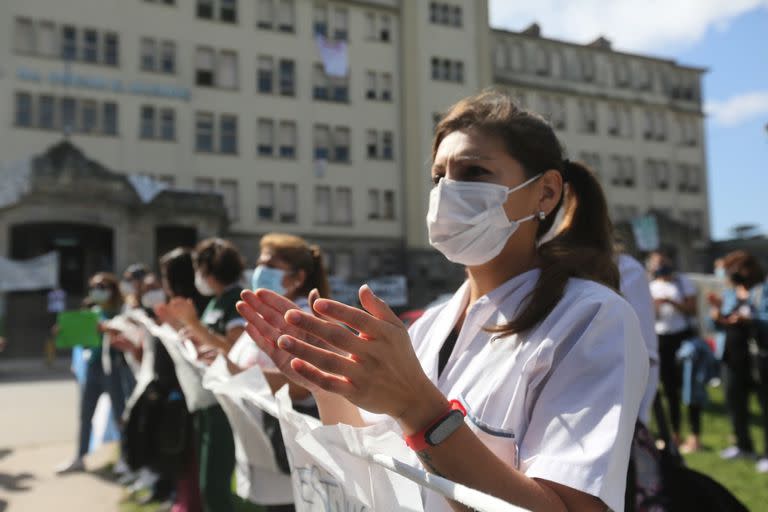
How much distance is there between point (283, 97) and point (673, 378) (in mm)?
30022

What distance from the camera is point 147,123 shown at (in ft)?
102

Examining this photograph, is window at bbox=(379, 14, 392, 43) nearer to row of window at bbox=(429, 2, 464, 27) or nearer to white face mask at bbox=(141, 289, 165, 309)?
row of window at bbox=(429, 2, 464, 27)

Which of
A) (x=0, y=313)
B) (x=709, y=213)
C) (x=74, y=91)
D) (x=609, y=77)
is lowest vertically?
(x=0, y=313)

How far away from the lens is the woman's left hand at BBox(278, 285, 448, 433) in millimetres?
1163

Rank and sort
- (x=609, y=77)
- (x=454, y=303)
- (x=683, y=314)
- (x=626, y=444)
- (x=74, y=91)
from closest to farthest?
1. (x=626, y=444)
2. (x=454, y=303)
3. (x=683, y=314)
4. (x=74, y=91)
5. (x=609, y=77)

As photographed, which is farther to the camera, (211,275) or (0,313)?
(0,313)

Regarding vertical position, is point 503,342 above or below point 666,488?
above

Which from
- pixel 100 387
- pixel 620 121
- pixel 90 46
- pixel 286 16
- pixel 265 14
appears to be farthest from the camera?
pixel 620 121

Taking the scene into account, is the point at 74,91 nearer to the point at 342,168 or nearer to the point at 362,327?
the point at 342,168

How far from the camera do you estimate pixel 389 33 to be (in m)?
36.3

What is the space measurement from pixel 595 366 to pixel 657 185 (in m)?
47.4

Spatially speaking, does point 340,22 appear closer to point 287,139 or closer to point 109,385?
point 287,139

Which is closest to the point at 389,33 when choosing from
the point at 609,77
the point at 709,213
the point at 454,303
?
the point at 609,77

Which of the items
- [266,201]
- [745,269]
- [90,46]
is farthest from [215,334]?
[90,46]
